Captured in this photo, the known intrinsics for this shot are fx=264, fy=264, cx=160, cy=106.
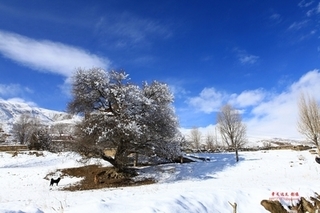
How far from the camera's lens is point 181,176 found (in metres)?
25.3

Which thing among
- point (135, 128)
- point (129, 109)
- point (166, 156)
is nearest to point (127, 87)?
point (129, 109)

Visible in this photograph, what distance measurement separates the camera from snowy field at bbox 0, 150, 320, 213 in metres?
8.82

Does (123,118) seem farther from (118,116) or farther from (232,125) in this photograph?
(232,125)

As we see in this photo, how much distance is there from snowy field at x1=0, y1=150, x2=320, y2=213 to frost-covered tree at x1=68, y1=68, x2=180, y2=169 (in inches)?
126

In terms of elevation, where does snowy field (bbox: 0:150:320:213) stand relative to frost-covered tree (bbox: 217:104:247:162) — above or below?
below

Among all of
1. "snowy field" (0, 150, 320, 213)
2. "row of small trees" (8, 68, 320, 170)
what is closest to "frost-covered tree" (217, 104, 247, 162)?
"snowy field" (0, 150, 320, 213)

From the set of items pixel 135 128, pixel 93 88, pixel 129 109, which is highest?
pixel 93 88

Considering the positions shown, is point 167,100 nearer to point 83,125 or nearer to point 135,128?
point 135,128

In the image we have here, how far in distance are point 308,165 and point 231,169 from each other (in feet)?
26.3

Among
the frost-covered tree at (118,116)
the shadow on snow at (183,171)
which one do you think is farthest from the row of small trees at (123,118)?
the shadow on snow at (183,171)

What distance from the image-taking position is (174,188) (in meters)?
17.5

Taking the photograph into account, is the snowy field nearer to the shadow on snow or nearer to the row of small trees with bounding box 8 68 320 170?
the shadow on snow

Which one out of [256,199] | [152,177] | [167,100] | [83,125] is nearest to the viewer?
[256,199]

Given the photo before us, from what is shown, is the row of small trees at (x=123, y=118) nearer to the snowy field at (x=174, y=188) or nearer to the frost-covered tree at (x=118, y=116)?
the frost-covered tree at (x=118, y=116)
